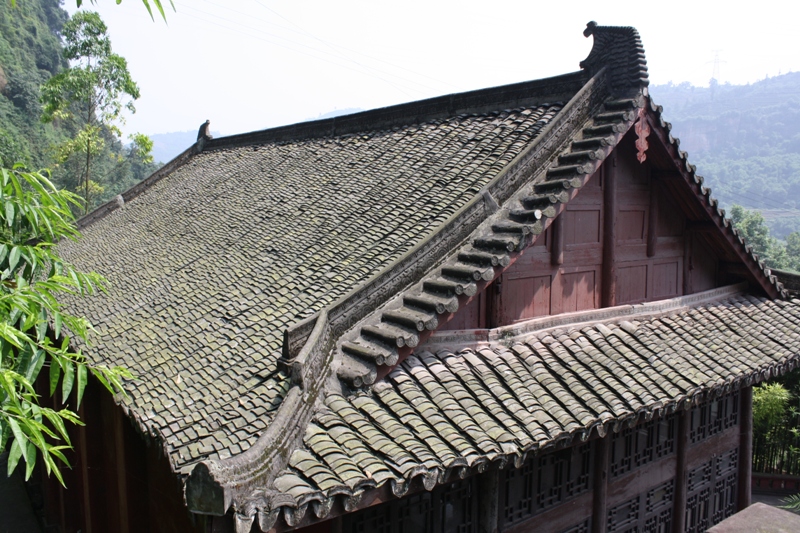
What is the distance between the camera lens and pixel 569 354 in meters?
7.17

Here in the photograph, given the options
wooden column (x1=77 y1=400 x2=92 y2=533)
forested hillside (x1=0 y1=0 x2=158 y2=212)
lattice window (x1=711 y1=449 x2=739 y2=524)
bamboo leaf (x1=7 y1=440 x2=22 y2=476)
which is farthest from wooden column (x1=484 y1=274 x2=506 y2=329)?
forested hillside (x1=0 y1=0 x2=158 y2=212)

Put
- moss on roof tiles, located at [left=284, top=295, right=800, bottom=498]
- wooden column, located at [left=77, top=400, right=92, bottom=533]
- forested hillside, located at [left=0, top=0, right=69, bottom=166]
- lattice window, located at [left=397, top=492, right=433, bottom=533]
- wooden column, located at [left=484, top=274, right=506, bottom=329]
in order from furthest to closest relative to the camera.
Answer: forested hillside, located at [left=0, top=0, right=69, bottom=166], wooden column, located at [left=77, top=400, right=92, bottom=533], wooden column, located at [left=484, top=274, right=506, bottom=329], lattice window, located at [left=397, top=492, right=433, bottom=533], moss on roof tiles, located at [left=284, top=295, right=800, bottom=498]

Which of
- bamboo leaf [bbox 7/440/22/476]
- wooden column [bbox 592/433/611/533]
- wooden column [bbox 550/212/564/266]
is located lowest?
wooden column [bbox 592/433/611/533]

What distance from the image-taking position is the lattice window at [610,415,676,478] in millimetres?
7991

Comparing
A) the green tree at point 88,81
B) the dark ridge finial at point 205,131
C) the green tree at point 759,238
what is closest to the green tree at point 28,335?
the dark ridge finial at point 205,131

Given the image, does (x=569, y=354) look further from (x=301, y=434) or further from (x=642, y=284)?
(x=301, y=434)

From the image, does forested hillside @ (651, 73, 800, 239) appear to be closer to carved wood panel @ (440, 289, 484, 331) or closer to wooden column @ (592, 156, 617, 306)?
wooden column @ (592, 156, 617, 306)

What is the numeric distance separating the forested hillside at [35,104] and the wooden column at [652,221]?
46488 millimetres

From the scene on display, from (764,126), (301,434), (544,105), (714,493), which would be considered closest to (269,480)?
(301,434)

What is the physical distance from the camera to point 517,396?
6.12m

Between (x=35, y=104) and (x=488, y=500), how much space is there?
7028 centimetres

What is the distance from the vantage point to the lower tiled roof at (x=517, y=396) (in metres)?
4.75

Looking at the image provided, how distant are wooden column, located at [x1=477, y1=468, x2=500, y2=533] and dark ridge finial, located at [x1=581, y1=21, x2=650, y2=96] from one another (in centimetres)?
495

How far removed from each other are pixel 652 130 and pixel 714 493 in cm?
603
